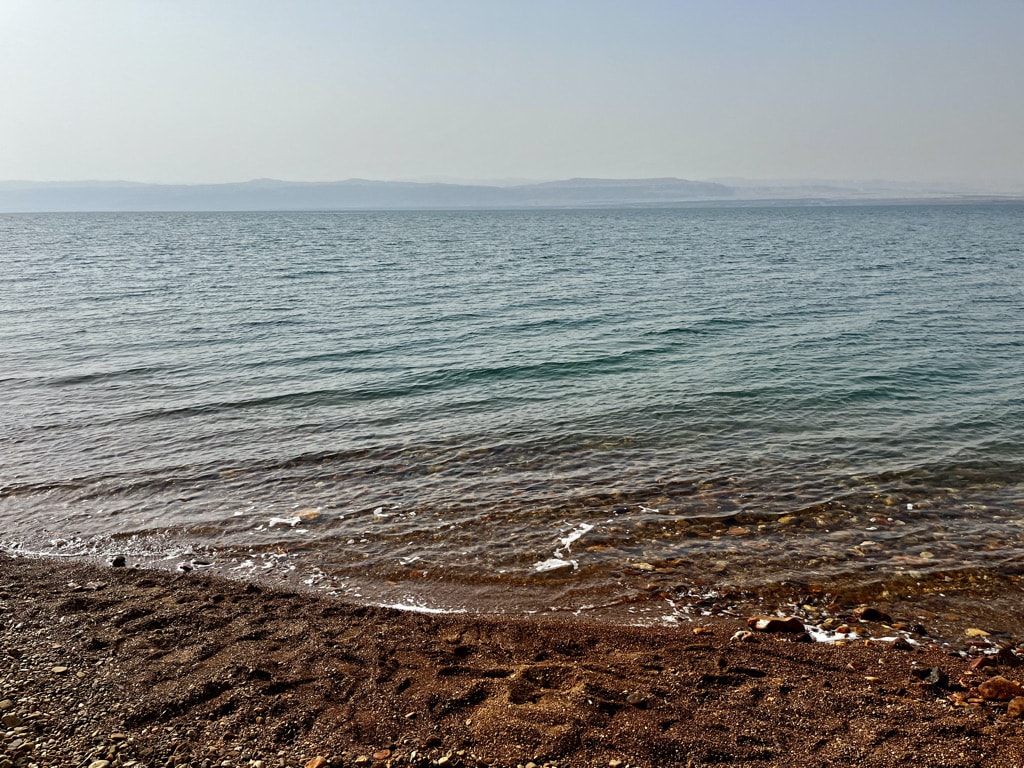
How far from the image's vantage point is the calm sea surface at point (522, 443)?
10062 mm

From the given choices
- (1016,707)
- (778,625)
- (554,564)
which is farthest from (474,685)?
(1016,707)

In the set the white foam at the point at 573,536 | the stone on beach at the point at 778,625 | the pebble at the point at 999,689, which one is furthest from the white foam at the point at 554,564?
the pebble at the point at 999,689

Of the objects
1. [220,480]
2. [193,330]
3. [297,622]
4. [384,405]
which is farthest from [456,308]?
[297,622]

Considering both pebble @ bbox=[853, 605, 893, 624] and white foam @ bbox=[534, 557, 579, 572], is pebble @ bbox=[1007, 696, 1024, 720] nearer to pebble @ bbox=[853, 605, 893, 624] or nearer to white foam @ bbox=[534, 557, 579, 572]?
pebble @ bbox=[853, 605, 893, 624]

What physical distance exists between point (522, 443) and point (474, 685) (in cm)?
821

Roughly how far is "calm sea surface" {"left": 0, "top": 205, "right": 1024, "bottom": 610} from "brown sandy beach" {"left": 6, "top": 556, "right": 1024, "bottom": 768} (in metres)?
1.07

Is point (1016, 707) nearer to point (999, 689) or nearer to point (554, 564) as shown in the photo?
point (999, 689)

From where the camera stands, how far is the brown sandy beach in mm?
5672

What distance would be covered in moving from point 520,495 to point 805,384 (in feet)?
36.4

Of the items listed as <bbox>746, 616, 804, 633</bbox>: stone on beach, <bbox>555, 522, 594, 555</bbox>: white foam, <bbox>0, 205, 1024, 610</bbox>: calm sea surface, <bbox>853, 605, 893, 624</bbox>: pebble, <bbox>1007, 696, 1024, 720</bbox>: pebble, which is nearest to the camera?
<bbox>1007, 696, 1024, 720</bbox>: pebble

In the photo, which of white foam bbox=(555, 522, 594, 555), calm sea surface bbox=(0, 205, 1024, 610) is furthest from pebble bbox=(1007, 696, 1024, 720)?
white foam bbox=(555, 522, 594, 555)

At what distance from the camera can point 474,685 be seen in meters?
6.69

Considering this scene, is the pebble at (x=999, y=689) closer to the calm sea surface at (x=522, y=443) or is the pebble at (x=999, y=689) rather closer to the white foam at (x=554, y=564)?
the calm sea surface at (x=522, y=443)

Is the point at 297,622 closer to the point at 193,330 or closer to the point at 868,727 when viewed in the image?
the point at 868,727
